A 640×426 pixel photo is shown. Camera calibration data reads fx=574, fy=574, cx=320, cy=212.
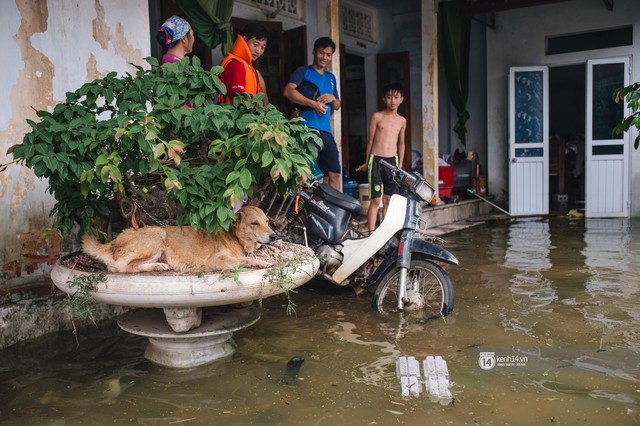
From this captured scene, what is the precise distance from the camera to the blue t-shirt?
5762 mm

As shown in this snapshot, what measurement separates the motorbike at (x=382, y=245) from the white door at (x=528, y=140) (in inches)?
250

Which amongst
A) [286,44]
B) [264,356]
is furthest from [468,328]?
[286,44]

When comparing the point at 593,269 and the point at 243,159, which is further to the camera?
the point at 593,269

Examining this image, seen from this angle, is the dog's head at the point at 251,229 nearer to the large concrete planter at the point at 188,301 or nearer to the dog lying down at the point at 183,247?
the dog lying down at the point at 183,247

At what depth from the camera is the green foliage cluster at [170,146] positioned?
2682mm

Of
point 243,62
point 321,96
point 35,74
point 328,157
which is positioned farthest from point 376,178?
point 35,74

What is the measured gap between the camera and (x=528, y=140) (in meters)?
10.0

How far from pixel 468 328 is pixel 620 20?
26.1 ft

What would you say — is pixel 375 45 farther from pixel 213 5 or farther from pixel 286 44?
pixel 213 5

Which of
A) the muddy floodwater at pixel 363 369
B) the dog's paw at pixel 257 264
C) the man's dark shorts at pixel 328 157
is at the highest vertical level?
the man's dark shorts at pixel 328 157

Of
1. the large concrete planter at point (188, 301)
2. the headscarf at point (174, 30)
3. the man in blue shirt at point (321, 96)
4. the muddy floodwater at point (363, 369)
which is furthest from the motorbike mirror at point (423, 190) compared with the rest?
the headscarf at point (174, 30)

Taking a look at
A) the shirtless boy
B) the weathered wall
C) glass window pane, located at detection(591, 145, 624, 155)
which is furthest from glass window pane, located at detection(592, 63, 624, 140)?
the shirtless boy

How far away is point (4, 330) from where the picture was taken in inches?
141

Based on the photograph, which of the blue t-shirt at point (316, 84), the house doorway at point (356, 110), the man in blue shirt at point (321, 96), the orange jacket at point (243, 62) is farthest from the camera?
the house doorway at point (356, 110)
